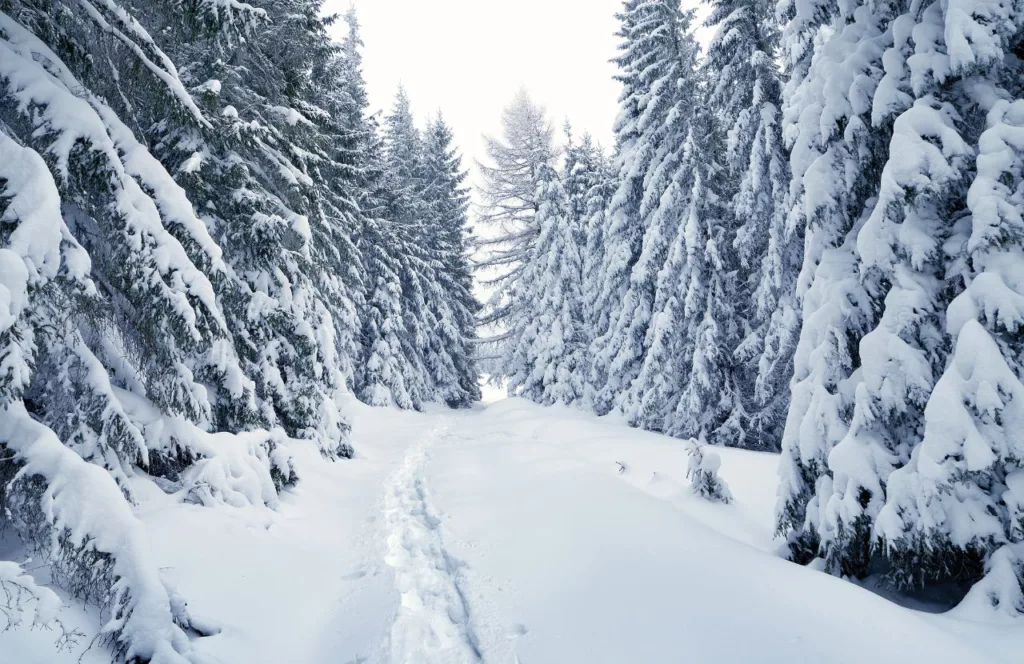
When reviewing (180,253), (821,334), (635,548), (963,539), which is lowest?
(635,548)

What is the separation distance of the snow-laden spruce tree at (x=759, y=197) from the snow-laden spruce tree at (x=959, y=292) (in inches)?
307

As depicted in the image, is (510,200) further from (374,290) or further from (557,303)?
(374,290)

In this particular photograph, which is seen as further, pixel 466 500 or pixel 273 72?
pixel 273 72

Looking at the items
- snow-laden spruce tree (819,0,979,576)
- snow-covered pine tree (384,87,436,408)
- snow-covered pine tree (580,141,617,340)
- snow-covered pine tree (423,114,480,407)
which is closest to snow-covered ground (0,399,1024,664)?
snow-laden spruce tree (819,0,979,576)

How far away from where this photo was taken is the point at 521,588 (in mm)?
4613

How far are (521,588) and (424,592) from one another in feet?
2.98

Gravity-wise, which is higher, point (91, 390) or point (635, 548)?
point (91, 390)

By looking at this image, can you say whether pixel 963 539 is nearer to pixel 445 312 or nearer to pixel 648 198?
pixel 648 198

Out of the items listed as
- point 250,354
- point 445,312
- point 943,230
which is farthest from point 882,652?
point 445,312

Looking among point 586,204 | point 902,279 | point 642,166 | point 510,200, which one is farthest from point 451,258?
point 902,279

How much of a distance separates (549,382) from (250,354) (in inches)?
639

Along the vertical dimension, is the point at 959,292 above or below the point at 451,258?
below

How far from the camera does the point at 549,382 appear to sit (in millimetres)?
23391

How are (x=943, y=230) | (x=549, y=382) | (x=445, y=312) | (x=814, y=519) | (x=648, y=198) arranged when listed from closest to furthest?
1. (x=943, y=230)
2. (x=814, y=519)
3. (x=648, y=198)
4. (x=549, y=382)
5. (x=445, y=312)
